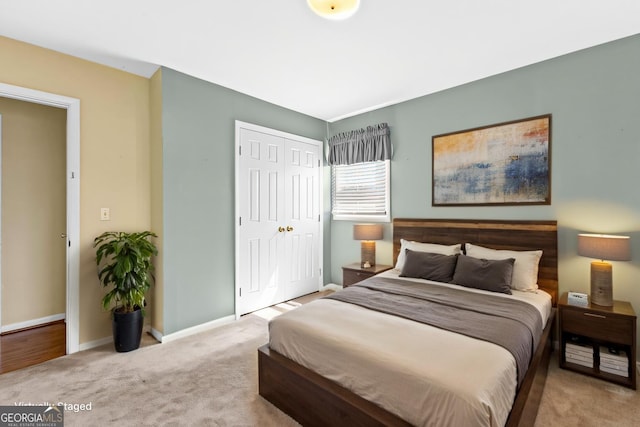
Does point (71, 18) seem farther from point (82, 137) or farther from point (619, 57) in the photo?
point (619, 57)

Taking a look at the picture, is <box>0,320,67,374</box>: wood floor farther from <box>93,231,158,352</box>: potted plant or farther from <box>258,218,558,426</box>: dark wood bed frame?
<box>258,218,558,426</box>: dark wood bed frame

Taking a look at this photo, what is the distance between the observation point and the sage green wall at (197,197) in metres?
2.90

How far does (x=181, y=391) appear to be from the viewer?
2.10 m

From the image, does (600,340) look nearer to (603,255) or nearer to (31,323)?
(603,255)

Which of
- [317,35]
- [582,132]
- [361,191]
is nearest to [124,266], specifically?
[317,35]

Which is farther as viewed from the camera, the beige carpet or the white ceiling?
the white ceiling

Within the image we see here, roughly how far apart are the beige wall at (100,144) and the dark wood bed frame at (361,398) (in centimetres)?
197

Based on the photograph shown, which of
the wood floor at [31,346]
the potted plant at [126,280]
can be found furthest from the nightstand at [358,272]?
the wood floor at [31,346]

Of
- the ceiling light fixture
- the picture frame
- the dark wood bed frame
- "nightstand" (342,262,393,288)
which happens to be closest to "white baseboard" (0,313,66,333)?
the dark wood bed frame

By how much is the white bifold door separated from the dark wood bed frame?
1.68m

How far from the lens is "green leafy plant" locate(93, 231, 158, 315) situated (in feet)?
8.50

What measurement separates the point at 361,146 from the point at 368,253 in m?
1.51

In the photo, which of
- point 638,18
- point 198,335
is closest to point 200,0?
point 198,335

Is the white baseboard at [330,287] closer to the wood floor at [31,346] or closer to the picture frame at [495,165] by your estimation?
the picture frame at [495,165]
